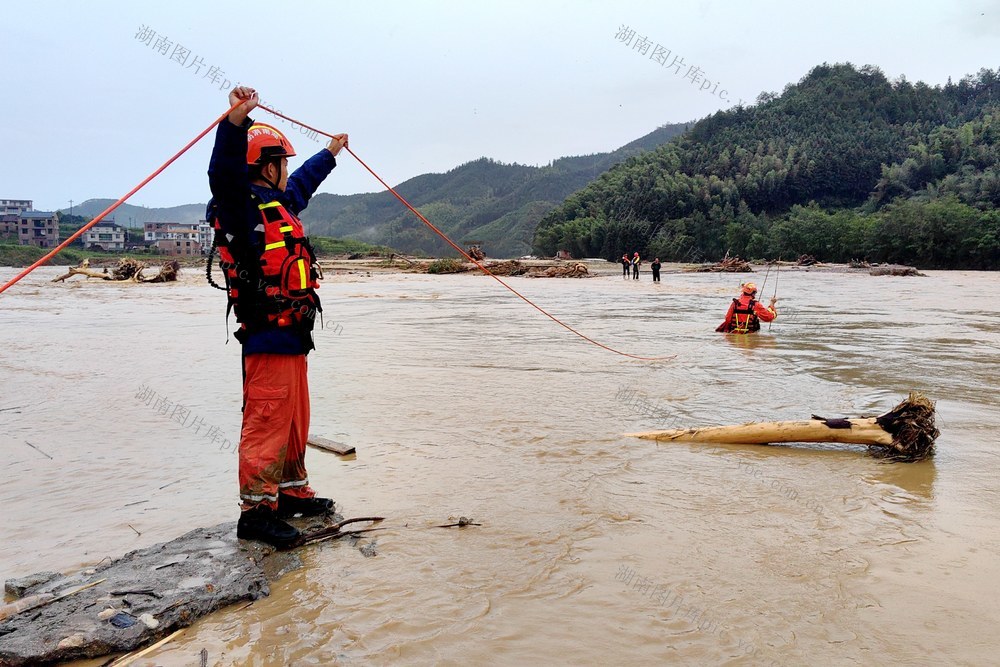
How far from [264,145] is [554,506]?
8.09 ft

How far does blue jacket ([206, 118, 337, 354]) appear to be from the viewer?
3309 mm

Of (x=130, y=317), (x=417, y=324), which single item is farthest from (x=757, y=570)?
(x=130, y=317)

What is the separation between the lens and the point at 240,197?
3.40m

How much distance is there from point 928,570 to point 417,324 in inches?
501

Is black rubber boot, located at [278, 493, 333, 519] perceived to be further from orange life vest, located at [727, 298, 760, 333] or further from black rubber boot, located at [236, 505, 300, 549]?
orange life vest, located at [727, 298, 760, 333]

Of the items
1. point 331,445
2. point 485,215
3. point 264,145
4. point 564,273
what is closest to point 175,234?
point 485,215

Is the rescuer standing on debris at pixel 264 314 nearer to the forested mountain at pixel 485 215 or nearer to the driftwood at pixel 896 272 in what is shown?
the driftwood at pixel 896 272

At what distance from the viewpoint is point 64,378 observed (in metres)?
8.28

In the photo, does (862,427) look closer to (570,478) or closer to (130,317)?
(570,478)

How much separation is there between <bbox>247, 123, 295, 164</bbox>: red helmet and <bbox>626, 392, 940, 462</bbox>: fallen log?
136 inches

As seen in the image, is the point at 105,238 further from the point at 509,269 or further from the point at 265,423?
the point at 265,423

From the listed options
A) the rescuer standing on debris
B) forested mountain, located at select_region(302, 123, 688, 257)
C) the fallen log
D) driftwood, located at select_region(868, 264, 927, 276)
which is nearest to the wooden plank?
the rescuer standing on debris

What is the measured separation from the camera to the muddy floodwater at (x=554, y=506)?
275 centimetres

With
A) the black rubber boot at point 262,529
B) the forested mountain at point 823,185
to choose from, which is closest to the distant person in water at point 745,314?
the black rubber boot at point 262,529
